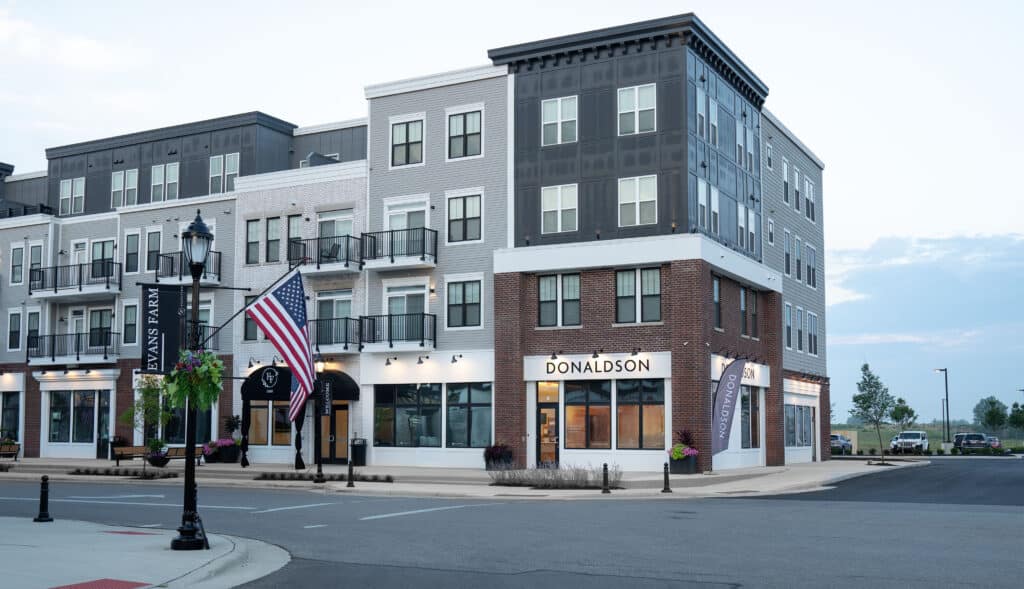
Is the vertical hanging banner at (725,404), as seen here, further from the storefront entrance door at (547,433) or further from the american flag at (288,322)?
the american flag at (288,322)

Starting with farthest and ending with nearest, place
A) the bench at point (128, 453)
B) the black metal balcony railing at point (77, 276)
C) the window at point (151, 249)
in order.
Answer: the black metal balcony railing at point (77, 276), the window at point (151, 249), the bench at point (128, 453)

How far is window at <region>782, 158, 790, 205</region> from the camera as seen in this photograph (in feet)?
164

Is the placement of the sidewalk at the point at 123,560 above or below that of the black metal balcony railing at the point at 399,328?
below

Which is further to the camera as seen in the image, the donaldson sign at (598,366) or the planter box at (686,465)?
the donaldson sign at (598,366)

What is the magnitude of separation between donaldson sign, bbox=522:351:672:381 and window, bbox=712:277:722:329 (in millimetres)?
3653

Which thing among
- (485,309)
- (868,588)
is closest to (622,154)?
(485,309)

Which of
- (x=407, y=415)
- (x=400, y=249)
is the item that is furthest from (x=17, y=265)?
(x=407, y=415)

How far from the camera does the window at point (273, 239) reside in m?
45.8

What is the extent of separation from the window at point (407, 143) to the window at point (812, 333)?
22305 millimetres

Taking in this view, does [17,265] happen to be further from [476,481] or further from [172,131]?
[476,481]

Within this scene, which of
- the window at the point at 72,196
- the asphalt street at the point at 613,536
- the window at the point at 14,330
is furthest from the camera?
the window at the point at 72,196

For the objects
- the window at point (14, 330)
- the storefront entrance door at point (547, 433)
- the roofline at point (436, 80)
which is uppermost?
the roofline at point (436, 80)

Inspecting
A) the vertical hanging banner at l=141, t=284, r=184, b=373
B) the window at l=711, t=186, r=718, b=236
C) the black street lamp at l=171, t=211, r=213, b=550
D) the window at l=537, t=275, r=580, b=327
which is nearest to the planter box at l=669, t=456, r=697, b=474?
the window at l=537, t=275, r=580, b=327

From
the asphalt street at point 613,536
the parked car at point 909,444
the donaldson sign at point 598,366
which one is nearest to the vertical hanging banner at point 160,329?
the asphalt street at point 613,536
